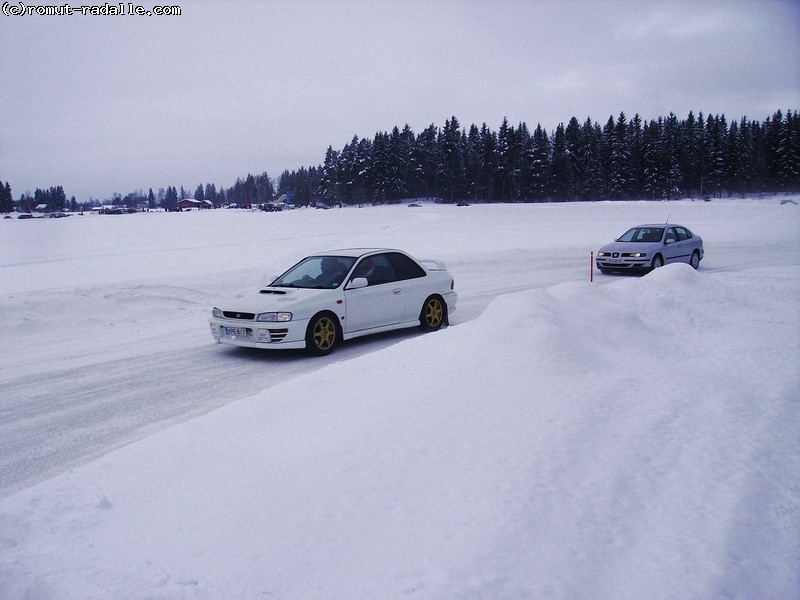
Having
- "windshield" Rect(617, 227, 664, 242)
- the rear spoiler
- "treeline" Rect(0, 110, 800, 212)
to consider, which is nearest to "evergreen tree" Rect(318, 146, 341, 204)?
"treeline" Rect(0, 110, 800, 212)

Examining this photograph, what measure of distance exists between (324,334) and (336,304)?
0.47 m

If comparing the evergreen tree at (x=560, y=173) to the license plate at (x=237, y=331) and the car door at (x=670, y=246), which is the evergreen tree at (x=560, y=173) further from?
the license plate at (x=237, y=331)

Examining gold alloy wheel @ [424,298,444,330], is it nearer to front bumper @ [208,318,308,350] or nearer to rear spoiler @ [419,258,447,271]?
rear spoiler @ [419,258,447,271]

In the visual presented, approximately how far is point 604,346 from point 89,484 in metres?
4.52

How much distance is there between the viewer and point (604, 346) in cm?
581

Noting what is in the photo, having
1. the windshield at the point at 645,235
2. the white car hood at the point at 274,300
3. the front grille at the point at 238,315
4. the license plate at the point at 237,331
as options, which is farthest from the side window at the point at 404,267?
the windshield at the point at 645,235

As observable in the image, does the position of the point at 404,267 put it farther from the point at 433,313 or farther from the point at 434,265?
the point at 434,265

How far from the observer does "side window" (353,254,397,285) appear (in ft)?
29.9

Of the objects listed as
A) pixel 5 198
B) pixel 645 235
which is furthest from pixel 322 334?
pixel 5 198

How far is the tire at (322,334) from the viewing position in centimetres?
822

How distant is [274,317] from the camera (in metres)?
8.02

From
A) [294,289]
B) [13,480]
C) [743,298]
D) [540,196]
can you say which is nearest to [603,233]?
[743,298]

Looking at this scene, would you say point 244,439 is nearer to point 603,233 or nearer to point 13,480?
point 13,480

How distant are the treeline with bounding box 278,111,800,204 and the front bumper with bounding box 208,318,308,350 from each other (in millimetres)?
83970
